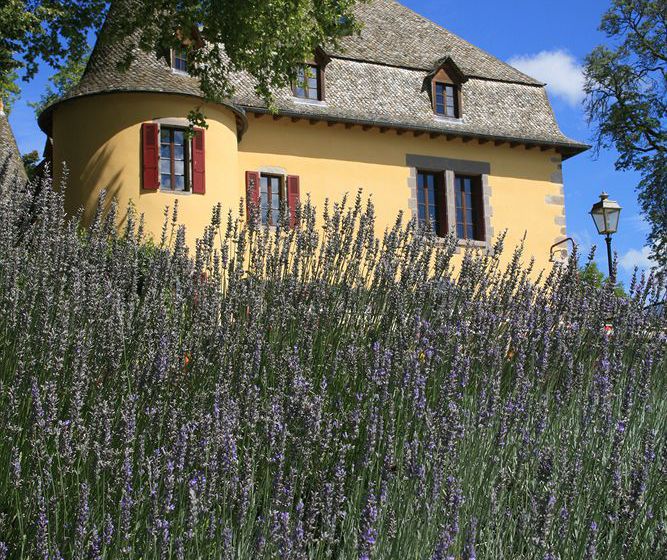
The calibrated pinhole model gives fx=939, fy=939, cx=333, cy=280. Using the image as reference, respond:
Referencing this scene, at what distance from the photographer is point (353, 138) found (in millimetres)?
20781

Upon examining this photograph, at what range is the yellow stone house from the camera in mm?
17188

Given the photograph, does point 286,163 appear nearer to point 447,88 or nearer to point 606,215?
point 447,88

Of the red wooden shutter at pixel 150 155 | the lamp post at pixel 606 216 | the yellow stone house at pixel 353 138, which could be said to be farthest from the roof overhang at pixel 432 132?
the lamp post at pixel 606 216

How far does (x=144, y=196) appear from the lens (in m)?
17.0

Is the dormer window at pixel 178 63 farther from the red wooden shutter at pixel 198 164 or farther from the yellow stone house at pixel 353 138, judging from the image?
the red wooden shutter at pixel 198 164

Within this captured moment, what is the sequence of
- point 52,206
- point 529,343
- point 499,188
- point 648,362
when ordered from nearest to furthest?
point 648,362 < point 529,343 < point 52,206 < point 499,188

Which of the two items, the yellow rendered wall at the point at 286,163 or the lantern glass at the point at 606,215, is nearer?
the lantern glass at the point at 606,215

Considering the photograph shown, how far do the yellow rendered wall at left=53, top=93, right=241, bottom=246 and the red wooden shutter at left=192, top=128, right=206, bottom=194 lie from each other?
175 mm

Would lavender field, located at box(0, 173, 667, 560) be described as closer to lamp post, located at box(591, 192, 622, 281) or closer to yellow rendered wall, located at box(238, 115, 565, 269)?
lamp post, located at box(591, 192, 622, 281)

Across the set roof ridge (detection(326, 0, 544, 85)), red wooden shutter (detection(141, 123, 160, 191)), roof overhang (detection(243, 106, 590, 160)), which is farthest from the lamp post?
roof ridge (detection(326, 0, 544, 85))

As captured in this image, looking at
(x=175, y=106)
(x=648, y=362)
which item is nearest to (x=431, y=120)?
(x=175, y=106)

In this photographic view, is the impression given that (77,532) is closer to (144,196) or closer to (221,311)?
(221,311)

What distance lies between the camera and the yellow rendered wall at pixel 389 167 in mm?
19859

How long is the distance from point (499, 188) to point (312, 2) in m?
9.98
